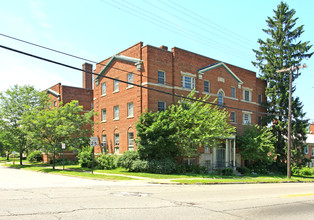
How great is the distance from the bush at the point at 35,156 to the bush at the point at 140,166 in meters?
24.2

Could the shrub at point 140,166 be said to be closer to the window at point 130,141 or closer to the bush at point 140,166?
the bush at point 140,166

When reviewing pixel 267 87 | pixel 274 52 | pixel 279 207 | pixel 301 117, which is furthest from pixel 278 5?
pixel 279 207

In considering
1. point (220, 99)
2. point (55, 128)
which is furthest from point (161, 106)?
point (55, 128)

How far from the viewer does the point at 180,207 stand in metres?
8.91

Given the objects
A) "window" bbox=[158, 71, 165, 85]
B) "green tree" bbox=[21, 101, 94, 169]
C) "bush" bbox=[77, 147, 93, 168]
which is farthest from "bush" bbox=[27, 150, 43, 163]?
"window" bbox=[158, 71, 165, 85]

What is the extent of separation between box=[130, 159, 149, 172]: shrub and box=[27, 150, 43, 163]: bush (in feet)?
79.5

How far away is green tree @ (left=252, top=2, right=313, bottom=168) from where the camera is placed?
36.5 m

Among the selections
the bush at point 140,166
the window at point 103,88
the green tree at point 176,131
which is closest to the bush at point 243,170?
the green tree at point 176,131

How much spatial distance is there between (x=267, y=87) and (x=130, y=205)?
1322 inches

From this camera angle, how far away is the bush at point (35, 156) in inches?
1728

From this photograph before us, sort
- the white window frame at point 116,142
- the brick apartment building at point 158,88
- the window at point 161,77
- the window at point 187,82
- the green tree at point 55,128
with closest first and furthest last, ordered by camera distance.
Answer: the green tree at point 55,128, the brick apartment building at point 158,88, the window at point 161,77, the window at point 187,82, the white window frame at point 116,142

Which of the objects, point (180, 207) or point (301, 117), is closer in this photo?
point (180, 207)

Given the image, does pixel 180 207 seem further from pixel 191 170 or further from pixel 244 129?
pixel 244 129

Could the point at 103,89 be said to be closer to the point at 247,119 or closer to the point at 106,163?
the point at 106,163
